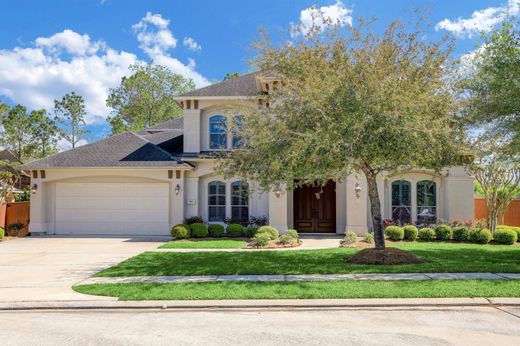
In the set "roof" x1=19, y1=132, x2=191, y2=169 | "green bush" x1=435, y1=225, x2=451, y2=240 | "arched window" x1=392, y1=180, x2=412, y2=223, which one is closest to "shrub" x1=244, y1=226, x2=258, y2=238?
"roof" x1=19, y1=132, x2=191, y2=169

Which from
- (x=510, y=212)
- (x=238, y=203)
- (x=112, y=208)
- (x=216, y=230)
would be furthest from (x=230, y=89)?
(x=510, y=212)

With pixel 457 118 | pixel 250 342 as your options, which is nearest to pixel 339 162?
pixel 457 118

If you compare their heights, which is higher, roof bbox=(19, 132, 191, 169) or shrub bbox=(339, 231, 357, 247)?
roof bbox=(19, 132, 191, 169)

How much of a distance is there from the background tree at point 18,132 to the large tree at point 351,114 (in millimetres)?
31293

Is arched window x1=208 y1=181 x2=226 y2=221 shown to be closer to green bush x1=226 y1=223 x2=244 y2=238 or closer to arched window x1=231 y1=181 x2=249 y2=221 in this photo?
arched window x1=231 y1=181 x2=249 y2=221

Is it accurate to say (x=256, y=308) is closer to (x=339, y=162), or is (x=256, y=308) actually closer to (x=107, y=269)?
(x=339, y=162)

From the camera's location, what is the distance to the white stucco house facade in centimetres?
1892

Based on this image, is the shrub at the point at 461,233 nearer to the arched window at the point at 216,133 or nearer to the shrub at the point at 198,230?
the shrub at the point at 198,230

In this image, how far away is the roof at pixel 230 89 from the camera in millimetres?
19828

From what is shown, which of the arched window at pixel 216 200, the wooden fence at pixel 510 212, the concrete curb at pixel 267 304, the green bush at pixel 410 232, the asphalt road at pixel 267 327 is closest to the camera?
the asphalt road at pixel 267 327

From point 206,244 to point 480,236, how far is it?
1035 centimetres

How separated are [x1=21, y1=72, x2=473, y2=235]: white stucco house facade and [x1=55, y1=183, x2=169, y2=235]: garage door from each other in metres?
0.05

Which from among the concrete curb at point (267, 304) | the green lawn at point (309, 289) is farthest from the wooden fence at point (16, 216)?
the concrete curb at point (267, 304)

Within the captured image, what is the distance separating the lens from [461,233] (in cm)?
1652
